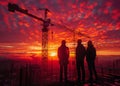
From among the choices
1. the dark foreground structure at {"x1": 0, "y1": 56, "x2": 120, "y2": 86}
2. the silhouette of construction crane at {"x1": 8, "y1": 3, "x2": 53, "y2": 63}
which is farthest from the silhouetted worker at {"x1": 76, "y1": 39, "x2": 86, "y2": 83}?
the silhouette of construction crane at {"x1": 8, "y1": 3, "x2": 53, "y2": 63}

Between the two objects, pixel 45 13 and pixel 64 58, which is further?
pixel 45 13

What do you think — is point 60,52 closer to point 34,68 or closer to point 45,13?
point 34,68

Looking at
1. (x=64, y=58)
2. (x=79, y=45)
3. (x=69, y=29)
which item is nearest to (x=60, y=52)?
(x=64, y=58)

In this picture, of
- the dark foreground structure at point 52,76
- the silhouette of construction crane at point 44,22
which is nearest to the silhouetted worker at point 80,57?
the dark foreground structure at point 52,76

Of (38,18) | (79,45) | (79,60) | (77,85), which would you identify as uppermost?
(38,18)

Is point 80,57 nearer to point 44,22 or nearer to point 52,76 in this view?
point 52,76

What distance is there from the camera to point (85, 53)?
10273 mm

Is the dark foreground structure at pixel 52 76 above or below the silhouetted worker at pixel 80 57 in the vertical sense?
below

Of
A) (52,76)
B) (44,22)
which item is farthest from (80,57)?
(44,22)

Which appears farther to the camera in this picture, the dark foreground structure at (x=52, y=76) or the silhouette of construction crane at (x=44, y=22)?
the silhouette of construction crane at (x=44, y=22)

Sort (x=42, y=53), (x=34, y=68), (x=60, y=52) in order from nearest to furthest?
1. (x=60, y=52)
2. (x=34, y=68)
3. (x=42, y=53)

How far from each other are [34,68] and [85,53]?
51.7ft

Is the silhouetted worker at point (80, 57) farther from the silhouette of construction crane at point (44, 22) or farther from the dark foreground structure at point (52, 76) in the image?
the silhouette of construction crane at point (44, 22)

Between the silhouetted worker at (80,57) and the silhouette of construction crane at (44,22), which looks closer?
the silhouetted worker at (80,57)
